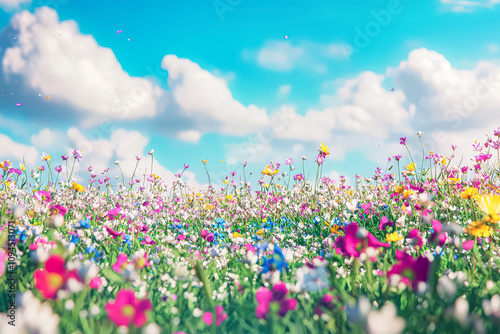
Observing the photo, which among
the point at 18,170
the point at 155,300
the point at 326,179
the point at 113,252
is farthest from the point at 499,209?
the point at 18,170

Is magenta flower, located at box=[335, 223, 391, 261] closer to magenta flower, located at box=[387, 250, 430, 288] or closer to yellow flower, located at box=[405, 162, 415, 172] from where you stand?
magenta flower, located at box=[387, 250, 430, 288]

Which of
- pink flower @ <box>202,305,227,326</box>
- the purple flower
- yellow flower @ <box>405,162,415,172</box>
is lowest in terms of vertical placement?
pink flower @ <box>202,305,227,326</box>

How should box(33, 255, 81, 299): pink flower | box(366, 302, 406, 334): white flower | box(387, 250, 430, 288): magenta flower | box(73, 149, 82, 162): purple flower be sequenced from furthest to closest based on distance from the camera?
box(73, 149, 82, 162): purple flower → box(387, 250, 430, 288): magenta flower → box(33, 255, 81, 299): pink flower → box(366, 302, 406, 334): white flower

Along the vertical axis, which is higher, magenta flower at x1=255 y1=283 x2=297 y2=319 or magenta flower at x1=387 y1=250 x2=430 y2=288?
magenta flower at x1=387 y1=250 x2=430 y2=288

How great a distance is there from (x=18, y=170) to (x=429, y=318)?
21.1ft

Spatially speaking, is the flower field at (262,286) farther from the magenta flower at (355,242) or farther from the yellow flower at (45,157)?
the yellow flower at (45,157)

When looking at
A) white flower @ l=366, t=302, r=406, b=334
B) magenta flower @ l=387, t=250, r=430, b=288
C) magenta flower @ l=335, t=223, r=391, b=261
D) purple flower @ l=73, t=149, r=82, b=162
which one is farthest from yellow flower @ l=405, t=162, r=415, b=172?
purple flower @ l=73, t=149, r=82, b=162

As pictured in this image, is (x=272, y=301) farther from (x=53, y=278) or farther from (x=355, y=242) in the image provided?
(x=53, y=278)

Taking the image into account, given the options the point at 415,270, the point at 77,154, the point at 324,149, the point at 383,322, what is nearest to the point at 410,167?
the point at 324,149

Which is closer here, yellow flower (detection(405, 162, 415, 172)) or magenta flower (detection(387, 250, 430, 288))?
magenta flower (detection(387, 250, 430, 288))

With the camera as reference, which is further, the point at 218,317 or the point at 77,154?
the point at 77,154

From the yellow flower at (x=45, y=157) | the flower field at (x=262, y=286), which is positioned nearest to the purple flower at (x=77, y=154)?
the yellow flower at (x=45, y=157)

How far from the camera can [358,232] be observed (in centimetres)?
150

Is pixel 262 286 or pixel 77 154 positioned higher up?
pixel 77 154
